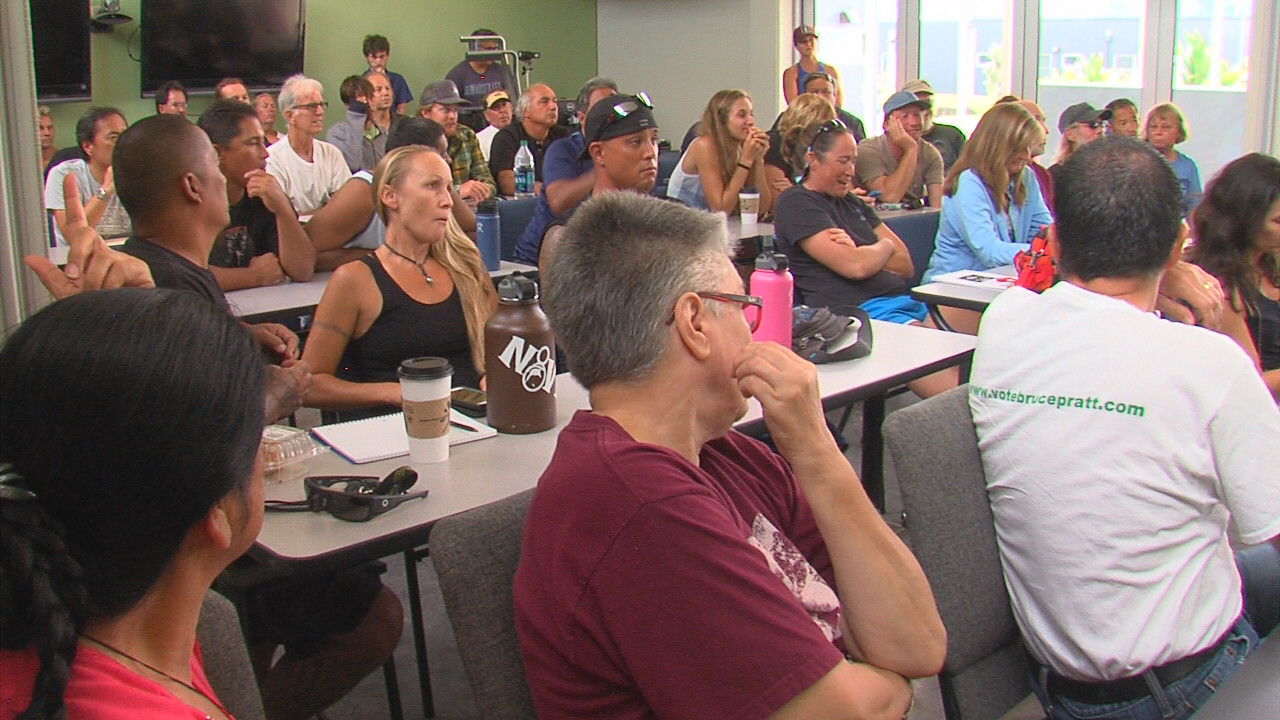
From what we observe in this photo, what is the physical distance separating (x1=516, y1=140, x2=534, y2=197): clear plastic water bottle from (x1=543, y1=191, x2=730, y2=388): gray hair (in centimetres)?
531

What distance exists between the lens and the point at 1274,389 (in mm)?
2613

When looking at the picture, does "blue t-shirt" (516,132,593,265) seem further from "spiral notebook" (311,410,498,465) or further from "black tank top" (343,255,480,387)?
"spiral notebook" (311,410,498,465)

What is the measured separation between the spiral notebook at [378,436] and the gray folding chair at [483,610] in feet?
2.42

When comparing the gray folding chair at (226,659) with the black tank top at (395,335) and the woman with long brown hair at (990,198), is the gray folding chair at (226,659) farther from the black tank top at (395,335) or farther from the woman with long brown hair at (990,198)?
→ the woman with long brown hair at (990,198)

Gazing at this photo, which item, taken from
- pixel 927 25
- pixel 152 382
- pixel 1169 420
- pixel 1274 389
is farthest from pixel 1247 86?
pixel 152 382

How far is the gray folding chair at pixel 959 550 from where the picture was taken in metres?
1.59

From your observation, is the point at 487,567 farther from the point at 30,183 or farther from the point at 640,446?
the point at 30,183

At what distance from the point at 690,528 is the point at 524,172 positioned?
5.76 meters

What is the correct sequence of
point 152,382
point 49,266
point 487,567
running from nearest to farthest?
point 152,382
point 487,567
point 49,266

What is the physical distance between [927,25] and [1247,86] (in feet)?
9.02

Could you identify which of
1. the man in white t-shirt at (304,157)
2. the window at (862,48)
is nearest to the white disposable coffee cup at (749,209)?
the man in white t-shirt at (304,157)

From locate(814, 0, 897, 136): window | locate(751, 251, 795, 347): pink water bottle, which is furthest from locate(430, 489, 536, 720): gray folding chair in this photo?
locate(814, 0, 897, 136): window

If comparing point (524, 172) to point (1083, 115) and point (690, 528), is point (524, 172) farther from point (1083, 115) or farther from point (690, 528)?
point (690, 528)

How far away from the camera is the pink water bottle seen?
2.34 metres
